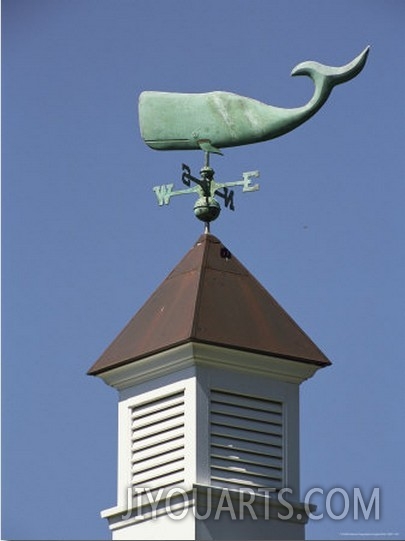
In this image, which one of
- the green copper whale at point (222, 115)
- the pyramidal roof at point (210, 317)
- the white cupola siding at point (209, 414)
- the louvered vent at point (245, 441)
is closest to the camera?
the white cupola siding at point (209, 414)

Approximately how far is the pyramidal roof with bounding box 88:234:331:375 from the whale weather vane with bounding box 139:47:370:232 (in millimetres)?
664

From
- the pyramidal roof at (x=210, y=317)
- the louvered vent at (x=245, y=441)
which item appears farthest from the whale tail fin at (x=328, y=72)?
the louvered vent at (x=245, y=441)

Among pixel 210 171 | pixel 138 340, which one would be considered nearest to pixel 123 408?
pixel 138 340

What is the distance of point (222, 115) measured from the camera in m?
28.1

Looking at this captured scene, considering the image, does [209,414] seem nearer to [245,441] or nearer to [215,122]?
[245,441]

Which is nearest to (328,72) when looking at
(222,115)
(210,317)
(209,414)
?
(222,115)

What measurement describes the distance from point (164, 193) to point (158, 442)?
3.34 m

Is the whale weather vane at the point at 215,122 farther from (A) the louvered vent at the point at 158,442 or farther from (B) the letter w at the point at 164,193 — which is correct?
(A) the louvered vent at the point at 158,442

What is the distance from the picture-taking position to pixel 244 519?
84.6ft

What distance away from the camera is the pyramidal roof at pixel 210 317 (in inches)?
1042

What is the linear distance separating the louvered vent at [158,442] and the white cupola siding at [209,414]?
0.6 inches

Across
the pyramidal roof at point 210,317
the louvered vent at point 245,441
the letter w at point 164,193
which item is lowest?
the louvered vent at point 245,441

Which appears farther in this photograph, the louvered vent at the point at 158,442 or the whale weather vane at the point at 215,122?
the whale weather vane at the point at 215,122

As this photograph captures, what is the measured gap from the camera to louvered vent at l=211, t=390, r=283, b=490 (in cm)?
2602
